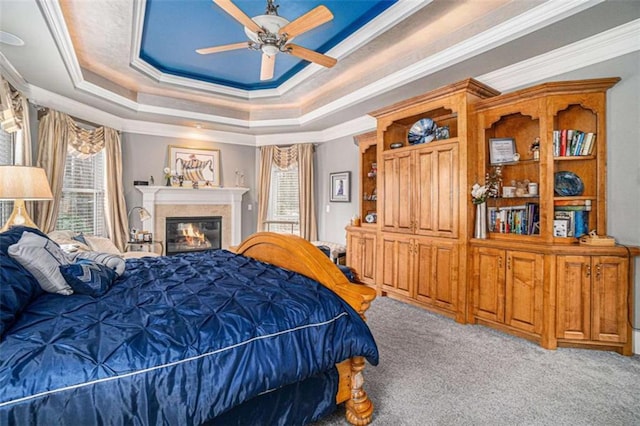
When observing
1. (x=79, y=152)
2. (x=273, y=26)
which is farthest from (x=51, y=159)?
(x=273, y=26)

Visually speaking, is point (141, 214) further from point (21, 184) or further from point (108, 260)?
point (108, 260)

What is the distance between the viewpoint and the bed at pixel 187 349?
1139mm

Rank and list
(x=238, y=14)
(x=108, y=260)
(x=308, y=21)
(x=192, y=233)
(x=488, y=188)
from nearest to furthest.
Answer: (x=108, y=260) < (x=238, y=14) < (x=308, y=21) < (x=488, y=188) < (x=192, y=233)

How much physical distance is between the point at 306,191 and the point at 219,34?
3302mm

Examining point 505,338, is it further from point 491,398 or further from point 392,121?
point 392,121

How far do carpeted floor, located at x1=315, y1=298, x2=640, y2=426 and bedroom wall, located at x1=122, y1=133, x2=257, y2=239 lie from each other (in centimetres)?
444

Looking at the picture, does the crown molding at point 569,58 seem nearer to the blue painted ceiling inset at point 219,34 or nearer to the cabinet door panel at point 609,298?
the blue painted ceiling inset at point 219,34

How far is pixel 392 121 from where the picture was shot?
4.30 meters

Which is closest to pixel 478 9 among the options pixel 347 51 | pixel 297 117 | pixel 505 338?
pixel 347 51

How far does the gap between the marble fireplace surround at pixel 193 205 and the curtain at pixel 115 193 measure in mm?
414

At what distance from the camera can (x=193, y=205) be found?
20.4ft

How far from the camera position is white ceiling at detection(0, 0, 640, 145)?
9.16ft

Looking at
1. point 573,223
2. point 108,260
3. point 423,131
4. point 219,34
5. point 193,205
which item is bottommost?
point 108,260

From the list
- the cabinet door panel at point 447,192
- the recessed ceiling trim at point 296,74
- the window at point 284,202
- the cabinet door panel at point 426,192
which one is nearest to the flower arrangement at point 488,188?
the cabinet door panel at point 447,192
